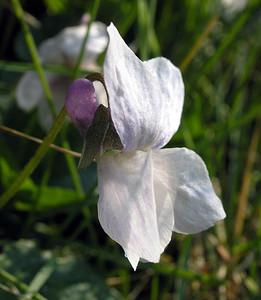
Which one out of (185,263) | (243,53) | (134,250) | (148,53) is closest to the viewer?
(134,250)

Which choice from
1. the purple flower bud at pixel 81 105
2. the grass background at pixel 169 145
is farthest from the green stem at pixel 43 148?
the grass background at pixel 169 145

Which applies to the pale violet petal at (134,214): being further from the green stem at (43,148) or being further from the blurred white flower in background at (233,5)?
the blurred white flower in background at (233,5)

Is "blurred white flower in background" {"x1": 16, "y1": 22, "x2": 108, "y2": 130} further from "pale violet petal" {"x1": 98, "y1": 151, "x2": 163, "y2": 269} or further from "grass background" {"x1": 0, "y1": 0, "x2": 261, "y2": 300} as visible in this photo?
"pale violet petal" {"x1": 98, "y1": 151, "x2": 163, "y2": 269}

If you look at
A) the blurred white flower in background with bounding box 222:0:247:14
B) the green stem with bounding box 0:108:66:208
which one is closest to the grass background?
the blurred white flower in background with bounding box 222:0:247:14

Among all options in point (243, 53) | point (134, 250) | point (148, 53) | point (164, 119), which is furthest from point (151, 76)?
point (243, 53)

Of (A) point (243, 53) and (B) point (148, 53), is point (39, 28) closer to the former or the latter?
(B) point (148, 53)

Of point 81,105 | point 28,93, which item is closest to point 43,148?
point 81,105
